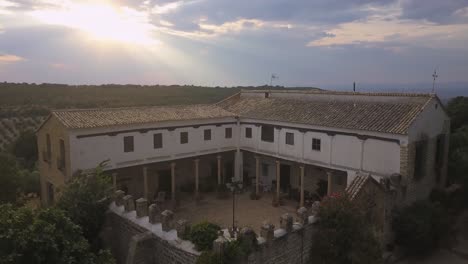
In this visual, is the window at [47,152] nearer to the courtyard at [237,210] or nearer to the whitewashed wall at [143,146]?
the whitewashed wall at [143,146]

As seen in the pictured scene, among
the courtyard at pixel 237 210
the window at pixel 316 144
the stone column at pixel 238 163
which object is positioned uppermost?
the window at pixel 316 144

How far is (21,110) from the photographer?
4916cm

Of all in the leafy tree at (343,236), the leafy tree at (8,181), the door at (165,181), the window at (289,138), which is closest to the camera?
the leafy tree at (343,236)

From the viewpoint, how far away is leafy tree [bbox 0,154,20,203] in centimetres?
1920

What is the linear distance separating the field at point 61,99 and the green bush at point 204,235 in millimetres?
33817

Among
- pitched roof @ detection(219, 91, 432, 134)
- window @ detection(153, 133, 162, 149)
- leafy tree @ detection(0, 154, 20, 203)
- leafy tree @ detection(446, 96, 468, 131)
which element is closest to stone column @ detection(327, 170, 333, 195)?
pitched roof @ detection(219, 91, 432, 134)

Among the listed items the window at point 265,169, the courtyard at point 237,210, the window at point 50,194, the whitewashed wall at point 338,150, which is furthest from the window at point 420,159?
the window at point 50,194

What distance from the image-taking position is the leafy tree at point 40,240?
335 inches

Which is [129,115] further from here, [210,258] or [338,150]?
[210,258]

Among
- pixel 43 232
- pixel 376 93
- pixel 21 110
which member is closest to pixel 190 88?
pixel 21 110

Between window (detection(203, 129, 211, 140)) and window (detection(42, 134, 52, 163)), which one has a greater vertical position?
window (detection(203, 129, 211, 140))

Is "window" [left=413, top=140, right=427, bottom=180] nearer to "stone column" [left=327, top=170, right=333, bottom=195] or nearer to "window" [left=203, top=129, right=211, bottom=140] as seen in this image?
"stone column" [left=327, top=170, right=333, bottom=195]

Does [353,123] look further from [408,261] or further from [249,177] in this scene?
[249,177]

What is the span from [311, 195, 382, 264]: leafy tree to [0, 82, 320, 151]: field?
3600 centimetres
